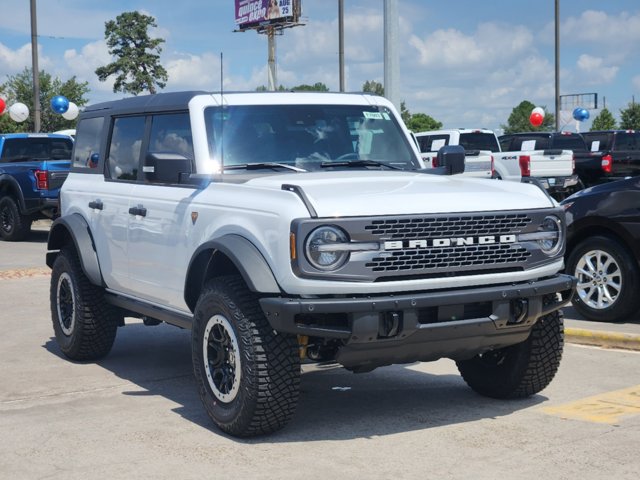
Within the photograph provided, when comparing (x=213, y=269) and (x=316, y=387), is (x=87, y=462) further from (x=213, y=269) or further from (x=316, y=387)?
(x=316, y=387)

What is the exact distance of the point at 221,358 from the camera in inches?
233

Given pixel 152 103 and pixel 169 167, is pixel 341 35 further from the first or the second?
pixel 169 167

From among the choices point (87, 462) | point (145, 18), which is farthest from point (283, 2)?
point (87, 462)

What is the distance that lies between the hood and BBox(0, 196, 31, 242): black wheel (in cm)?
1481

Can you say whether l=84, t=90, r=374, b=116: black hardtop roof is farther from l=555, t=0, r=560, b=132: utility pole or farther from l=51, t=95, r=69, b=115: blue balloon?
l=555, t=0, r=560, b=132: utility pole

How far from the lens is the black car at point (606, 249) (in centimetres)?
921

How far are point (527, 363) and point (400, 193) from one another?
149 cm

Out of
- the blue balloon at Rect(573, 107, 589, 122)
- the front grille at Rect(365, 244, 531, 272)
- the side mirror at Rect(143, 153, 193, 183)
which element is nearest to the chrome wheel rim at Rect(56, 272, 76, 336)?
the side mirror at Rect(143, 153, 193, 183)

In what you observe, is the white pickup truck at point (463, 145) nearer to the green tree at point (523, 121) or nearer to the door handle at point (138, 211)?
the door handle at point (138, 211)

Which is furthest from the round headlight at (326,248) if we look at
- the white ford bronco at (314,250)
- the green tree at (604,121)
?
the green tree at (604,121)

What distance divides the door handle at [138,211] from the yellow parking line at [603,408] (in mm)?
2867

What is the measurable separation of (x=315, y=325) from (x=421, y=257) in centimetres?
69

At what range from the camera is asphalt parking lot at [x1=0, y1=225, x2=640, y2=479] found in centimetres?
523

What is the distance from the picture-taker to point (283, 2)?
62.9 metres
